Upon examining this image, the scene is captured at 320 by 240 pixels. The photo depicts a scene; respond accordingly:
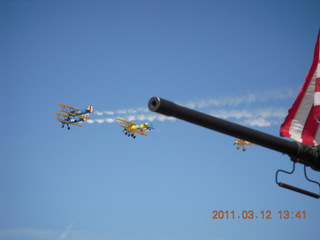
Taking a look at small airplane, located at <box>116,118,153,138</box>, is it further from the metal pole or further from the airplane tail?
the metal pole

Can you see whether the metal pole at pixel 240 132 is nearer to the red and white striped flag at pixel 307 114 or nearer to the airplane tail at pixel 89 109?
the red and white striped flag at pixel 307 114

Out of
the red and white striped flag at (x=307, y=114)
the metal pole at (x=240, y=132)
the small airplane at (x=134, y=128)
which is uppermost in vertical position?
the small airplane at (x=134, y=128)

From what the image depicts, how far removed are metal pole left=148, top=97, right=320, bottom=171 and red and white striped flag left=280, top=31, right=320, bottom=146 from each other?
5.22 ft

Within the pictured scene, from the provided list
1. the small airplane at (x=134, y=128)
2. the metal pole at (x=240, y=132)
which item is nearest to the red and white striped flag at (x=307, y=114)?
the metal pole at (x=240, y=132)

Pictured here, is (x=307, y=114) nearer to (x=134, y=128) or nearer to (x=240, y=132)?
(x=240, y=132)

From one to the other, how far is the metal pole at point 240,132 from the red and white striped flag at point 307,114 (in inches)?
62.7

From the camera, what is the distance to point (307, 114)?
30.9 feet

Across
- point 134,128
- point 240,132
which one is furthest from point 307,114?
point 134,128

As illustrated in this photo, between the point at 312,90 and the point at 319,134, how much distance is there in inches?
40.0

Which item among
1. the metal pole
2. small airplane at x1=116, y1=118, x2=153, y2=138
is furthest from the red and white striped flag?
small airplane at x1=116, y1=118, x2=153, y2=138

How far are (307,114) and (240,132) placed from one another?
3.23m

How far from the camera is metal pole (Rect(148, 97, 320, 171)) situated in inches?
242

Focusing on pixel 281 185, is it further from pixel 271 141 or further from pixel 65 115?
pixel 65 115

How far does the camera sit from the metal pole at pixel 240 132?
614cm
